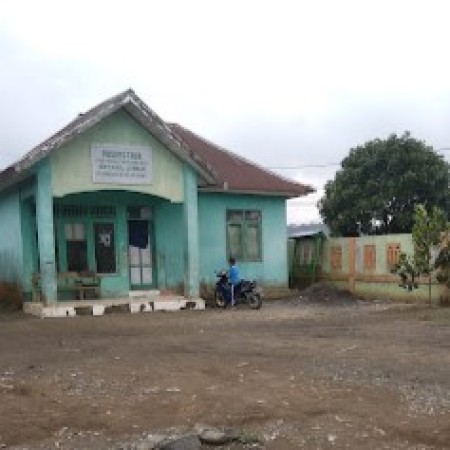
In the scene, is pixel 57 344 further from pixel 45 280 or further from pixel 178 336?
pixel 45 280

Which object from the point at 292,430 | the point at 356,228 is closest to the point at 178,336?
the point at 292,430

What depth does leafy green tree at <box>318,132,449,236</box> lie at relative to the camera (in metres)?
27.6

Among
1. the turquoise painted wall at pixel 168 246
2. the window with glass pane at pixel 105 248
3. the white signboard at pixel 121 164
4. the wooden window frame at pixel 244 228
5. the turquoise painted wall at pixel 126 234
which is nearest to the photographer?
the white signboard at pixel 121 164

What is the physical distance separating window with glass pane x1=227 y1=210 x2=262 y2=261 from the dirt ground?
7099 millimetres

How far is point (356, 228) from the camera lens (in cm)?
2867

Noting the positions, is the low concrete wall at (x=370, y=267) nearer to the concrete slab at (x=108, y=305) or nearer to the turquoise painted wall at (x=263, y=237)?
the turquoise painted wall at (x=263, y=237)

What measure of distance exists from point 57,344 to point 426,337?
5.87m

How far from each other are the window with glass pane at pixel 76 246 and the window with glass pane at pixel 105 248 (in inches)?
13.2

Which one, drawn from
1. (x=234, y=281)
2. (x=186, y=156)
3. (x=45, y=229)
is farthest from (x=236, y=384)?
(x=186, y=156)

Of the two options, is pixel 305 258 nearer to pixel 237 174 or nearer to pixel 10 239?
pixel 237 174

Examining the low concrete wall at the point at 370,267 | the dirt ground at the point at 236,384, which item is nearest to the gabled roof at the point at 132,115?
the dirt ground at the point at 236,384

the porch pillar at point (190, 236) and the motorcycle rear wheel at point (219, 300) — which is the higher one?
the porch pillar at point (190, 236)

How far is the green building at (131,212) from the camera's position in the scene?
1648 centimetres

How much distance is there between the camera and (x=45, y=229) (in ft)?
53.0
